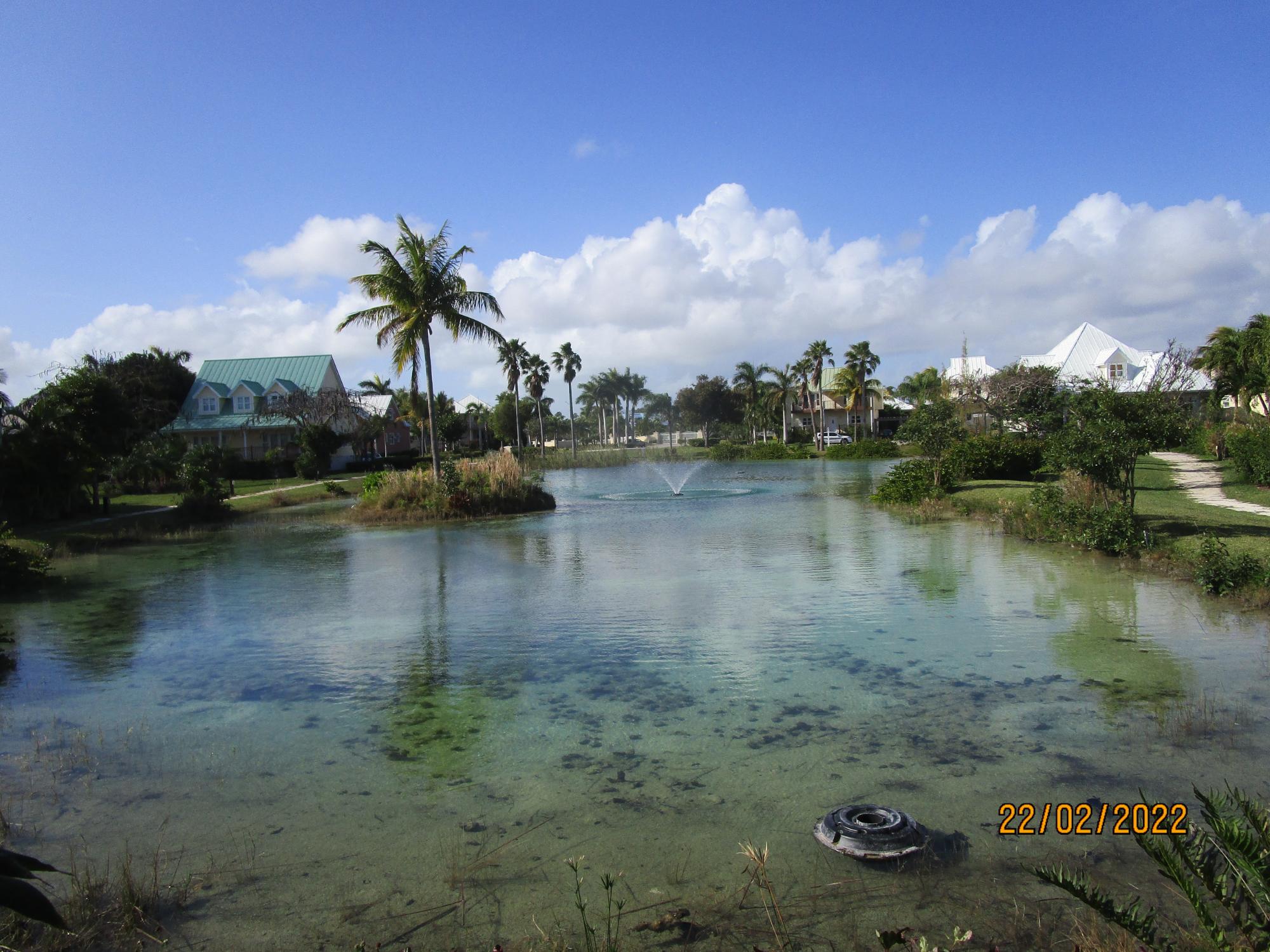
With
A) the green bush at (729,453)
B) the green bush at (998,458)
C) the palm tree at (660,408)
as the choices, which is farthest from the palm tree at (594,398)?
the green bush at (998,458)

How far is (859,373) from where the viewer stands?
7519 cm

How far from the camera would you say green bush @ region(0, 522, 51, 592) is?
16172mm

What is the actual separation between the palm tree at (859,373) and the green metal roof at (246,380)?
143 feet

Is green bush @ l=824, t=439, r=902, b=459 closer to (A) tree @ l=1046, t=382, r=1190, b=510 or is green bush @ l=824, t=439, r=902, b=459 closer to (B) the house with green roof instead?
(B) the house with green roof

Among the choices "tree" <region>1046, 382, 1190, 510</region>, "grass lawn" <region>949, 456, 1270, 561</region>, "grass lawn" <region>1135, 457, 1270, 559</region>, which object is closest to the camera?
"grass lawn" <region>1135, 457, 1270, 559</region>

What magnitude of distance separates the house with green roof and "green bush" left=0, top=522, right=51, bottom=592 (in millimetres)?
38076

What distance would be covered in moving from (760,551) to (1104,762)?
1239cm

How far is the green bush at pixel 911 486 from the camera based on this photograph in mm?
27750

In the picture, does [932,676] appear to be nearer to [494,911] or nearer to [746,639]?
[746,639]

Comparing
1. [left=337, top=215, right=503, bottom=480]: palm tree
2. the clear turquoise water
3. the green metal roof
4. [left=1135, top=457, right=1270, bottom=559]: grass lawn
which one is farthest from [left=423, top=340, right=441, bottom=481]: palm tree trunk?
the green metal roof

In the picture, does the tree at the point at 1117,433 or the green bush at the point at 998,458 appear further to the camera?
the green bush at the point at 998,458

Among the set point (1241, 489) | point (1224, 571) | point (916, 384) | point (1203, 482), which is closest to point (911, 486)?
point (1203, 482)
